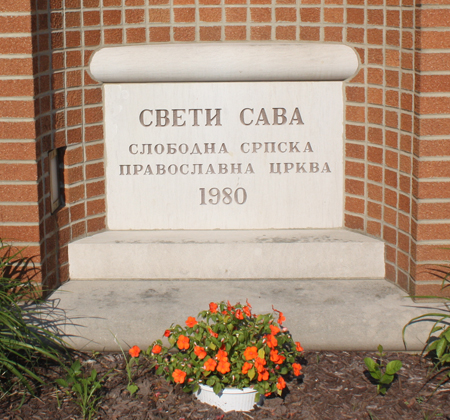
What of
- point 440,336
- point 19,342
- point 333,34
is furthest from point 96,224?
point 440,336

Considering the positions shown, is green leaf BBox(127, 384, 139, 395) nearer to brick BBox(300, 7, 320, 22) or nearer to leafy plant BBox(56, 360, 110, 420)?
leafy plant BBox(56, 360, 110, 420)

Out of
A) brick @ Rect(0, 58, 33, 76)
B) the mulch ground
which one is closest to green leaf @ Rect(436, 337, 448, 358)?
the mulch ground

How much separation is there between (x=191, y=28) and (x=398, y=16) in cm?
128

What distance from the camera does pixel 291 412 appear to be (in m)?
3.28

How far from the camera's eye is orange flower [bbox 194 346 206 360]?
3.25 meters

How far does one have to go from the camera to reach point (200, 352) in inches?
128

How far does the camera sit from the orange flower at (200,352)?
3.25 m

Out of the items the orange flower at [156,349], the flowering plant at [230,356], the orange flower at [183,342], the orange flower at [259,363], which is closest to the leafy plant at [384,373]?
the flowering plant at [230,356]

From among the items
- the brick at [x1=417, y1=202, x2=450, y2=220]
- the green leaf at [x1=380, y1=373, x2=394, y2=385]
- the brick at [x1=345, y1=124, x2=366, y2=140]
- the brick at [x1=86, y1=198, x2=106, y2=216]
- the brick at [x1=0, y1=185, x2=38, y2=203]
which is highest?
the brick at [x1=345, y1=124, x2=366, y2=140]

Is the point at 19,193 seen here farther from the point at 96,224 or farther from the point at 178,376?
the point at 178,376

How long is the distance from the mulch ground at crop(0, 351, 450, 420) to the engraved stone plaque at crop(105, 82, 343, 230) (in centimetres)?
145

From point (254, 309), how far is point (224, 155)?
114cm

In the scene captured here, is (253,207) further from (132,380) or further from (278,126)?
(132,380)

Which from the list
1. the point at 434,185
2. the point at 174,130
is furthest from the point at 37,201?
the point at 434,185
